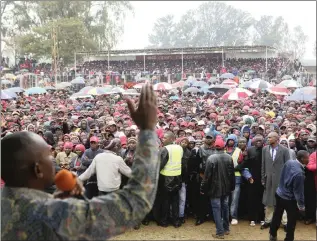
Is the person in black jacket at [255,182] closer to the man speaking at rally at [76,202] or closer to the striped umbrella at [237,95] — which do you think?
the man speaking at rally at [76,202]

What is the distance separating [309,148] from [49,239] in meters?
5.67

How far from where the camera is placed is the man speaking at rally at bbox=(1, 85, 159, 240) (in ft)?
4.19

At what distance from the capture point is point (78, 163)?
6020 millimetres

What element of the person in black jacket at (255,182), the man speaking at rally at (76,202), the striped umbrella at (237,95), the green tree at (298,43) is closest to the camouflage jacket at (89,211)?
the man speaking at rally at (76,202)

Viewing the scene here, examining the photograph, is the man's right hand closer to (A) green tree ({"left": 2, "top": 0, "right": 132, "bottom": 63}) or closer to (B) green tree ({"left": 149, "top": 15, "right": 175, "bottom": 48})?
(A) green tree ({"left": 2, "top": 0, "right": 132, "bottom": 63})

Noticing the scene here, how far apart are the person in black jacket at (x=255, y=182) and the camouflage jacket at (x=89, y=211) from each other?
491 centimetres

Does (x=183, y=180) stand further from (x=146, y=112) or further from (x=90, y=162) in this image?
(x=146, y=112)

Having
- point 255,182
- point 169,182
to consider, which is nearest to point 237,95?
point 255,182

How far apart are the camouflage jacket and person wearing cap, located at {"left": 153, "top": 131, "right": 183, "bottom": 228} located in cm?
448

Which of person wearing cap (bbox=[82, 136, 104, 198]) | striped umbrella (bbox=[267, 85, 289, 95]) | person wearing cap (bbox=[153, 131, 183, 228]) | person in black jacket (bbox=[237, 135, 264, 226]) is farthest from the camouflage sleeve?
striped umbrella (bbox=[267, 85, 289, 95])

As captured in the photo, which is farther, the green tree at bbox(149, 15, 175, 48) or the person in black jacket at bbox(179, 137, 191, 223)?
the green tree at bbox(149, 15, 175, 48)

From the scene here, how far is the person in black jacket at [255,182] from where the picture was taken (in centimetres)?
604

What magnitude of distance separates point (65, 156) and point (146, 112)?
16.3 ft

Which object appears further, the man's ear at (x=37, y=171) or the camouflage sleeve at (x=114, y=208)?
the man's ear at (x=37, y=171)
